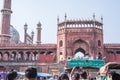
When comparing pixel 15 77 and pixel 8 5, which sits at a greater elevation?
pixel 8 5

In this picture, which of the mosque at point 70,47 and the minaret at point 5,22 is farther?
the minaret at point 5,22

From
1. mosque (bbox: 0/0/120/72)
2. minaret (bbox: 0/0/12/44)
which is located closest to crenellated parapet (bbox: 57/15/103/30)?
mosque (bbox: 0/0/120/72)

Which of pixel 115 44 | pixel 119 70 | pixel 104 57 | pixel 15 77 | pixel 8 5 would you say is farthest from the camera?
pixel 8 5

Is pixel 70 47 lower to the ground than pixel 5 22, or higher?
lower

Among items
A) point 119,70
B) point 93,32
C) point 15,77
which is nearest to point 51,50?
point 93,32

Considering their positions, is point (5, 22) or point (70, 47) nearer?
point (70, 47)

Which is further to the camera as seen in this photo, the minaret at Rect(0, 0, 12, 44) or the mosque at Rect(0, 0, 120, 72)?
the minaret at Rect(0, 0, 12, 44)

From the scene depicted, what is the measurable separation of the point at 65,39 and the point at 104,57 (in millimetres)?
5710

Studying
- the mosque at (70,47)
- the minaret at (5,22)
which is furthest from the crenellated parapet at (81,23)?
the minaret at (5,22)

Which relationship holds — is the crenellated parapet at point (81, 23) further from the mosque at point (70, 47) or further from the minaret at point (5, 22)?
the minaret at point (5, 22)

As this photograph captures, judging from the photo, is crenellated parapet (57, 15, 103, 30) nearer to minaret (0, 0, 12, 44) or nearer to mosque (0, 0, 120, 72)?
mosque (0, 0, 120, 72)

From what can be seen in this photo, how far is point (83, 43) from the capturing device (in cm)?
3672

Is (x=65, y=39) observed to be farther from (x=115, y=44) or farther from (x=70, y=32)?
(x=115, y=44)

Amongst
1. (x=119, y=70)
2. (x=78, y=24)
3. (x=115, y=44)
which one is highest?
(x=78, y=24)
